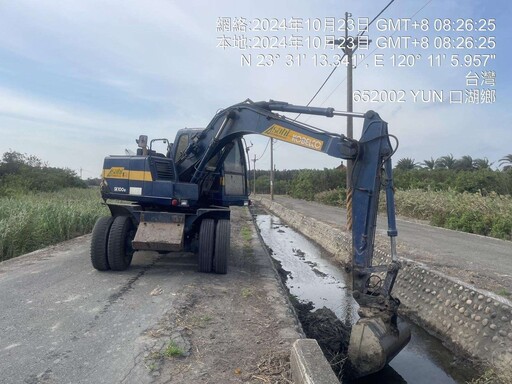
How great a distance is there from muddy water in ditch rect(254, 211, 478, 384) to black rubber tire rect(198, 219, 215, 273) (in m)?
2.54

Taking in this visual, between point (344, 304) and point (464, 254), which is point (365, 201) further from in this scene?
point (464, 254)

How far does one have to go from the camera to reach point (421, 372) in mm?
6324

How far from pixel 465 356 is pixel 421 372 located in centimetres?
77

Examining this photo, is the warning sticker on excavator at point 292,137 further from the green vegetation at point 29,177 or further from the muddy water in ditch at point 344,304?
the green vegetation at point 29,177

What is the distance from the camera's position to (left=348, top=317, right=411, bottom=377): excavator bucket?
5367 mm

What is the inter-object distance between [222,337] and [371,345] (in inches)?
69.6

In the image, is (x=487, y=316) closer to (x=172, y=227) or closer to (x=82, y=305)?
(x=172, y=227)

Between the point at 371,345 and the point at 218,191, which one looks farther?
the point at 218,191

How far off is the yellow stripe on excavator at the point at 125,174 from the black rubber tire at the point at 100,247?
95 cm

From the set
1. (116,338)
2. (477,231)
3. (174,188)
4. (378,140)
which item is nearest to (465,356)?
(378,140)

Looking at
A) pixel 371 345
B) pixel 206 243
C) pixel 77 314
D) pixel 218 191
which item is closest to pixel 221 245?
pixel 206 243

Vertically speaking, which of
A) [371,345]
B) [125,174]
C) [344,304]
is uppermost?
[125,174]

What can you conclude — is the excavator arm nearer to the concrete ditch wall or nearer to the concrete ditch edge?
the concrete ditch wall

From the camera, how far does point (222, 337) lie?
5.32m
